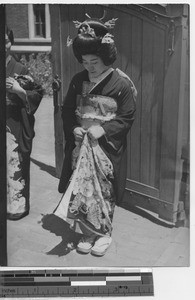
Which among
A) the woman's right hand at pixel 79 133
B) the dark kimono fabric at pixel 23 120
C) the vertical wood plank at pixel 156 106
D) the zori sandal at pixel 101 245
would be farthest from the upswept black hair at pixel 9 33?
the zori sandal at pixel 101 245

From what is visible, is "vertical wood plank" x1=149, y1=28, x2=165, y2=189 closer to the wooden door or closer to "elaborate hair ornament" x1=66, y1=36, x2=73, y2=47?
the wooden door

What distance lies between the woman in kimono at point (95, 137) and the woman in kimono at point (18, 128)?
27 centimetres

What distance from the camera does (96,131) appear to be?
3.28 metres

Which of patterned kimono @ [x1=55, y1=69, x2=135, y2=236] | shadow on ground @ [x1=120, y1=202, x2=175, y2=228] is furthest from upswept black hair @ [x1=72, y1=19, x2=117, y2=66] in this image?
shadow on ground @ [x1=120, y1=202, x2=175, y2=228]

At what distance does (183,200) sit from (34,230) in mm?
1216

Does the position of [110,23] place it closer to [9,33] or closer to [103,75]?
[103,75]

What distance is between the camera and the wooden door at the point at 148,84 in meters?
3.16

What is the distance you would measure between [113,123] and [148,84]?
0.39 metres

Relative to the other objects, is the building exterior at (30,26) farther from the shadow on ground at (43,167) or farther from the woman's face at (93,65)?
the shadow on ground at (43,167)

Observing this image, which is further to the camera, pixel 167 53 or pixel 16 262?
pixel 16 262

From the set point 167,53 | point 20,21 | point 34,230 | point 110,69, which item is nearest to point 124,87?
point 110,69
